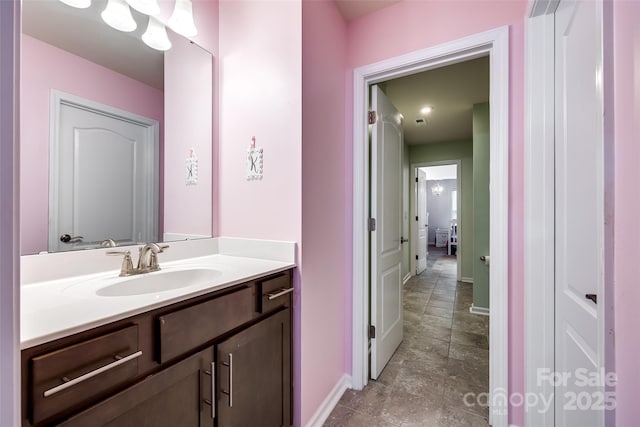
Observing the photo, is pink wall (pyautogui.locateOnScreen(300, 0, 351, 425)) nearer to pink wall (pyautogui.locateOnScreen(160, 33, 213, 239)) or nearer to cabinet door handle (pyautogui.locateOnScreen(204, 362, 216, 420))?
cabinet door handle (pyautogui.locateOnScreen(204, 362, 216, 420))

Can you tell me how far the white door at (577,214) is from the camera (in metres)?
0.85

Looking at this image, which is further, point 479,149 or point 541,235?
point 479,149

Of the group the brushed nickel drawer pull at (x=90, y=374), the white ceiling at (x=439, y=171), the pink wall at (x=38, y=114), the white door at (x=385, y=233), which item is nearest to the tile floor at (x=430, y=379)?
the white door at (x=385, y=233)

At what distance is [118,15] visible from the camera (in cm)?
122

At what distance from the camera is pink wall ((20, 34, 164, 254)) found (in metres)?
0.96

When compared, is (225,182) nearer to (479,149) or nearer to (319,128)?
(319,128)

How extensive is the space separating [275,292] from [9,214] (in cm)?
92

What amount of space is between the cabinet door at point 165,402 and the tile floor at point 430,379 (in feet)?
3.03

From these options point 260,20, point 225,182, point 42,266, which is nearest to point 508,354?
point 225,182

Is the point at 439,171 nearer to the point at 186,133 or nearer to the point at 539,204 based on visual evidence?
the point at 539,204

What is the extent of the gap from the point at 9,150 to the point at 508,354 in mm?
1921

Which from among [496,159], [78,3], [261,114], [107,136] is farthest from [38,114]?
[496,159]

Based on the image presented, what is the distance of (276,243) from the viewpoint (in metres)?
1.37

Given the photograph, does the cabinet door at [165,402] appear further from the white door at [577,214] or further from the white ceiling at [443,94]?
the white ceiling at [443,94]
